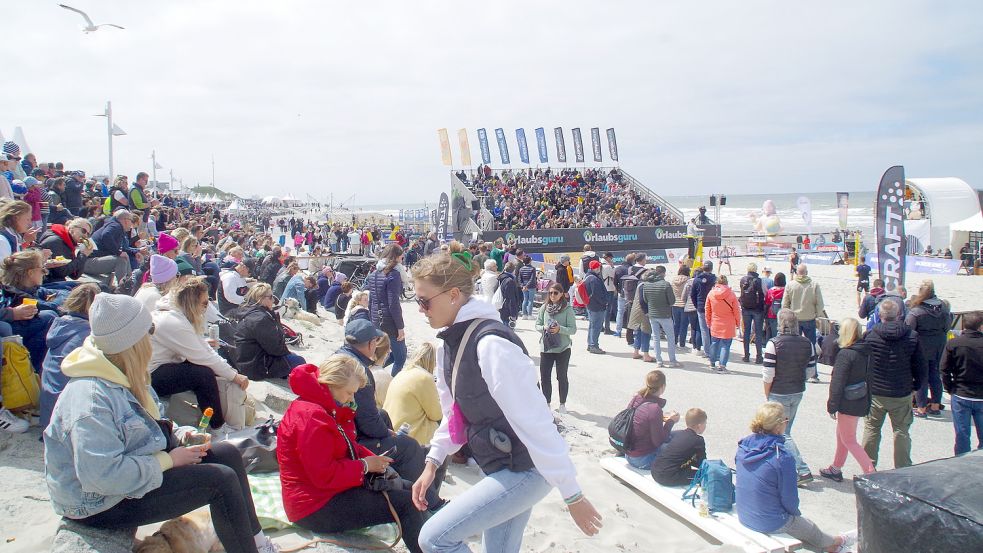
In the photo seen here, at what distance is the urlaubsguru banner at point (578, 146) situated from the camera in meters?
39.2

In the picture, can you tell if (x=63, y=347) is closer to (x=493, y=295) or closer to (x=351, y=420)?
(x=351, y=420)

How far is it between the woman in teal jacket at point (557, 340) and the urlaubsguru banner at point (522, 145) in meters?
32.9

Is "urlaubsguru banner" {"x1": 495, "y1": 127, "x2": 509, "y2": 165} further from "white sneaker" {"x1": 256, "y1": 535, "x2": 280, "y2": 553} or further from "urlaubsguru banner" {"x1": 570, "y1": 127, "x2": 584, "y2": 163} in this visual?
"white sneaker" {"x1": 256, "y1": 535, "x2": 280, "y2": 553}

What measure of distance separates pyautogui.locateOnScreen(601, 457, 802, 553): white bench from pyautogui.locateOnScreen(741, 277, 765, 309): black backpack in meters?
5.68

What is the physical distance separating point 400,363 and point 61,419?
15.4ft

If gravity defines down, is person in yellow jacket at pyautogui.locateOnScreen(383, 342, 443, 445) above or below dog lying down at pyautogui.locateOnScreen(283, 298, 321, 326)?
below

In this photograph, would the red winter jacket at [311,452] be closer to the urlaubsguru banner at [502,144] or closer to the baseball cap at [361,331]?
the baseball cap at [361,331]

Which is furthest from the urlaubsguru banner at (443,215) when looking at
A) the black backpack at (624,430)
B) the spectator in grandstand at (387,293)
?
the black backpack at (624,430)

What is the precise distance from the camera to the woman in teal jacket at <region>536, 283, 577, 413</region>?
24.0 ft

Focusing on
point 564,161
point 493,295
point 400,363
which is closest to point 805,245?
point 564,161

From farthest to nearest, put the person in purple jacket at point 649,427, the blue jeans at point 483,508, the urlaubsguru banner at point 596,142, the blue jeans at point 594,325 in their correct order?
the urlaubsguru banner at point 596,142 < the blue jeans at point 594,325 < the person in purple jacket at point 649,427 < the blue jeans at point 483,508

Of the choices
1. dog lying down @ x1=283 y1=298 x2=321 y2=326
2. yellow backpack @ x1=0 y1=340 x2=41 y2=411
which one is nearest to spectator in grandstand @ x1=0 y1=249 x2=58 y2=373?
yellow backpack @ x1=0 y1=340 x2=41 y2=411

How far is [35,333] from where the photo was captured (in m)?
4.41

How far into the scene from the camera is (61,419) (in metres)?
2.62
